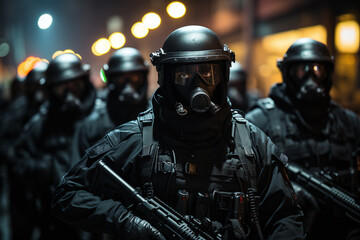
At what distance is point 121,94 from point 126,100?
0.44ft

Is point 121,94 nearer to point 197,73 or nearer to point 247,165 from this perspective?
point 197,73

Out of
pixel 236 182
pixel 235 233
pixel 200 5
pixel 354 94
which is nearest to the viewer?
pixel 235 233

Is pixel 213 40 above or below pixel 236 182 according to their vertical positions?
above

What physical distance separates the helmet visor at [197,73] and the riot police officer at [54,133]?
106 inches

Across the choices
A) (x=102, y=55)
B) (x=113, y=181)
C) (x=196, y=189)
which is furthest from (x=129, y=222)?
(x=102, y=55)

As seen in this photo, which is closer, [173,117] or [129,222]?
[129,222]

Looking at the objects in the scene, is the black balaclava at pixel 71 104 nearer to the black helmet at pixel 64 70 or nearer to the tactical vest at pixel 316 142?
the black helmet at pixel 64 70

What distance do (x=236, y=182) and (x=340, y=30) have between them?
6.76 meters

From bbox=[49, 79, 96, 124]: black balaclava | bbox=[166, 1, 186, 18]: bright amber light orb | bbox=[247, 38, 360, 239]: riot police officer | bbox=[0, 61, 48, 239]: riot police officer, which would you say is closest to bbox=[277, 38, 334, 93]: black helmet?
bbox=[247, 38, 360, 239]: riot police officer

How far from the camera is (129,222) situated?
2.21 m

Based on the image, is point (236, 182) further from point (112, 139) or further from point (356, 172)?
point (356, 172)

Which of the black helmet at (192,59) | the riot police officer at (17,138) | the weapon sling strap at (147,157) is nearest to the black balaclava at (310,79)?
the black helmet at (192,59)

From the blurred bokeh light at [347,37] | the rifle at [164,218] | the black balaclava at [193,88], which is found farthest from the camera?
the blurred bokeh light at [347,37]

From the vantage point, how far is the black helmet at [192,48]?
2363 millimetres
